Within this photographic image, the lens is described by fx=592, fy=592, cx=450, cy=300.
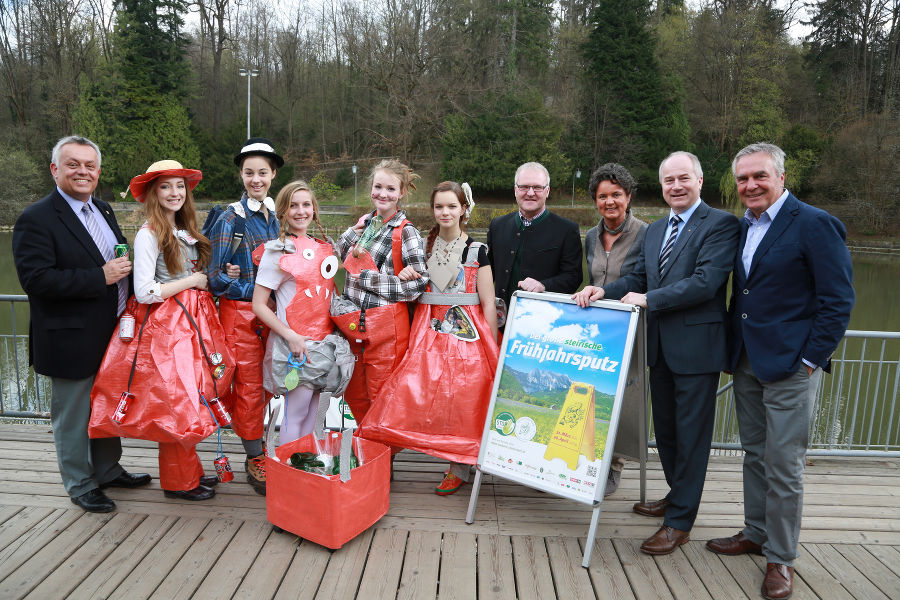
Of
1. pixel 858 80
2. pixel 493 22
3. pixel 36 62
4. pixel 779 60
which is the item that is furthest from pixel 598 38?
pixel 36 62

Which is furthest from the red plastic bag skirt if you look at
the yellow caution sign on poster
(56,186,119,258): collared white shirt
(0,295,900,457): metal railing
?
(0,295,900,457): metal railing

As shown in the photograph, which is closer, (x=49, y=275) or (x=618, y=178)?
(x=49, y=275)

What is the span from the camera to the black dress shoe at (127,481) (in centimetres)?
340

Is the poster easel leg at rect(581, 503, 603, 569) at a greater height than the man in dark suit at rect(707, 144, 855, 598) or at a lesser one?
lesser

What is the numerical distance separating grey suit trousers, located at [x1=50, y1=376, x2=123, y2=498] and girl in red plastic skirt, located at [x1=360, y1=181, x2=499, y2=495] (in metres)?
1.45

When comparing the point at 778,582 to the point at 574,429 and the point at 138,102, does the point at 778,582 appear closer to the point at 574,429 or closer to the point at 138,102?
the point at 574,429

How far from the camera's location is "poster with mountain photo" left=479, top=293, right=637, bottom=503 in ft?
9.14

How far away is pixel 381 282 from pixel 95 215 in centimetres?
158

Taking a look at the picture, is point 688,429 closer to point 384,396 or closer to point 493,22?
point 384,396

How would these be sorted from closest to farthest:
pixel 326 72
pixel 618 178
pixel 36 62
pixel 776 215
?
pixel 776 215 → pixel 618 178 → pixel 36 62 → pixel 326 72

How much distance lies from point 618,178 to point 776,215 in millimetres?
798

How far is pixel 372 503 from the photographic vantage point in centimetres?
296

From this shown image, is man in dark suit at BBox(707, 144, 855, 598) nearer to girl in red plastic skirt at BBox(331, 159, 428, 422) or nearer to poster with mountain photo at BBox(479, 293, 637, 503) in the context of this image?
poster with mountain photo at BBox(479, 293, 637, 503)

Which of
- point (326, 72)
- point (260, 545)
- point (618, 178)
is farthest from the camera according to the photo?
point (326, 72)
